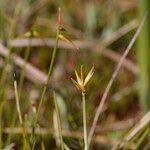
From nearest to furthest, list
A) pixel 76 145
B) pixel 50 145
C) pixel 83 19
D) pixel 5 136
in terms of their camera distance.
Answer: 1. pixel 76 145
2. pixel 5 136
3. pixel 50 145
4. pixel 83 19

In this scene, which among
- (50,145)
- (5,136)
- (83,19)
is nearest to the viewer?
(5,136)

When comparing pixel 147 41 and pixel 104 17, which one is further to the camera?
pixel 104 17

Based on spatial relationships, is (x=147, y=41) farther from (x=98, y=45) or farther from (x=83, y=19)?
(x=83, y=19)

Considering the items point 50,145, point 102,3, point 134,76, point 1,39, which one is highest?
point 102,3

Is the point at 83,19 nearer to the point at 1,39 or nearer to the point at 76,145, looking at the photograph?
the point at 1,39

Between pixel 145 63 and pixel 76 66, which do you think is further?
pixel 76 66

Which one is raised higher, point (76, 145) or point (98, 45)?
point (98, 45)

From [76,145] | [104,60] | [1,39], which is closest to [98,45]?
[104,60]
